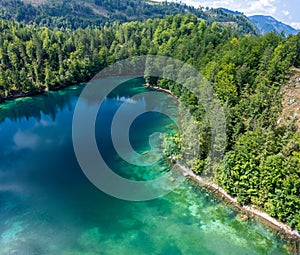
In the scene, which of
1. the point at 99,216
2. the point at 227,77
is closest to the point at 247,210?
the point at 99,216

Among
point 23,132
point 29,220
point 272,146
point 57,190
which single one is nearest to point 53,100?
point 23,132

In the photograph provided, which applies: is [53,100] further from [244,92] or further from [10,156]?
[244,92]

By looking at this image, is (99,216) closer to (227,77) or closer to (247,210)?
(247,210)

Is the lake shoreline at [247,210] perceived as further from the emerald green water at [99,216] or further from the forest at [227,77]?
the emerald green water at [99,216]

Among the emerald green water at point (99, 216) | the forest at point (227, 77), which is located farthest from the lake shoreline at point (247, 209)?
the emerald green water at point (99, 216)

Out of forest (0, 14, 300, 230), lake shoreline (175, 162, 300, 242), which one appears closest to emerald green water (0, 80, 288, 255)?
lake shoreline (175, 162, 300, 242)

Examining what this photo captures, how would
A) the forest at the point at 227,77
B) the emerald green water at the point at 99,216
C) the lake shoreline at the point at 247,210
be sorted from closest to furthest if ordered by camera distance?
the emerald green water at the point at 99,216, the lake shoreline at the point at 247,210, the forest at the point at 227,77
